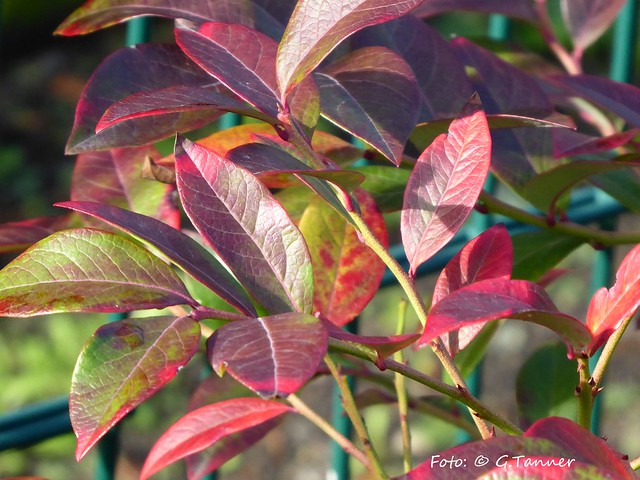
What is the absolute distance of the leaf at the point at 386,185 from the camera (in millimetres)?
665

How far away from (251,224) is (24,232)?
0.21 meters

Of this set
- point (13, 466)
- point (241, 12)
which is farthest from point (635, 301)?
point (13, 466)

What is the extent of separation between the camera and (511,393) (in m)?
2.87

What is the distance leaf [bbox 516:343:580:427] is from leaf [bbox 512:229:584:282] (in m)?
0.10

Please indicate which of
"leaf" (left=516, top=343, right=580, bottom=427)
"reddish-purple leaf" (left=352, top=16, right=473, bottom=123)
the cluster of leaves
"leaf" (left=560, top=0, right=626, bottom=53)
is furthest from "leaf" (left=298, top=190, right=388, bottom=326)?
"leaf" (left=560, top=0, right=626, bottom=53)

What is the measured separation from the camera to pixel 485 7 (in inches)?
34.9

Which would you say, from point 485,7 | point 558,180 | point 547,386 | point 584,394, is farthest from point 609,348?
point 485,7

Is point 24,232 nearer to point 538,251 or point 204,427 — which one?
point 204,427

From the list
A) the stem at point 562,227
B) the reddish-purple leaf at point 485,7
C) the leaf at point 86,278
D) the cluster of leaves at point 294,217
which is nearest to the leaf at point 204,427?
Result: the cluster of leaves at point 294,217

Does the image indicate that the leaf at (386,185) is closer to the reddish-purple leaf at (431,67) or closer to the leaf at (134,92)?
the reddish-purple leaf at (431,67)

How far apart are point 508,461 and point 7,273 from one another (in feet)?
0.81

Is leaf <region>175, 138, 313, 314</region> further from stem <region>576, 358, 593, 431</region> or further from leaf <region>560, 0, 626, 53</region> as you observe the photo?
leaf <region>560, 0, 626, 53</region>

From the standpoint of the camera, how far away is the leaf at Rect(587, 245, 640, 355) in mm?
436

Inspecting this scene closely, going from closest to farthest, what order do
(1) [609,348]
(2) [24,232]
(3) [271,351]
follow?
(3) [271,351] → (1) [609,348] → (2) [24,232]
